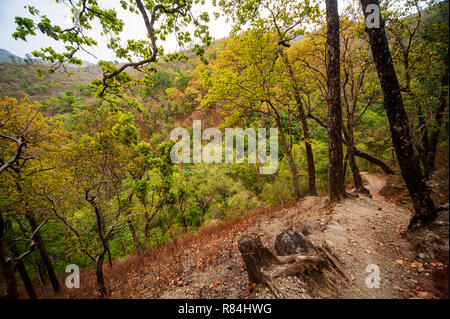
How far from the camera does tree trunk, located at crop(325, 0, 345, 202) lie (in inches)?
204

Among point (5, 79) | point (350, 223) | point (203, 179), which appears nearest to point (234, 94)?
point (350, 223)

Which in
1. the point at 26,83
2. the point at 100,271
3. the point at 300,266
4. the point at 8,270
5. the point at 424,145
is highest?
the point at 26,83

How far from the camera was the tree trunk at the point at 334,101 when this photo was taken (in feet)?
17.0

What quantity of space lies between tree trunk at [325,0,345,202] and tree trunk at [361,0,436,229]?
5.98 feet

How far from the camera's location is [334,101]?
18.1 feet

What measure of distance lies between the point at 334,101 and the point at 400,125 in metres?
2.37

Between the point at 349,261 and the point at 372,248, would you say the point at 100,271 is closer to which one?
the point at 349,261

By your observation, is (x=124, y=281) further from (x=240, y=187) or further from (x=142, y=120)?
(x=142, y=120)

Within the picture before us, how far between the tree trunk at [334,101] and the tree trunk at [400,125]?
1824 mm

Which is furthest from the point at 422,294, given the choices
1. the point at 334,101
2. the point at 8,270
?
the point at 8,270

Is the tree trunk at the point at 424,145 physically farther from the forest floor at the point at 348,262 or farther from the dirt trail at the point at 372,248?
the dirt trail at the point at 372,248

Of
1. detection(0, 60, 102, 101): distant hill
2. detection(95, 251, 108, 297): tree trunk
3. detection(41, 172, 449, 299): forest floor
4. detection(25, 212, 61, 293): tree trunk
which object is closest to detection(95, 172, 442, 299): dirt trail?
detection(41, 172, 449, 299): forest floor
